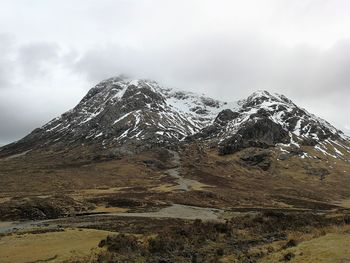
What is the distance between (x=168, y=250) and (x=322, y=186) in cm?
17353

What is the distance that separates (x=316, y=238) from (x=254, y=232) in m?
12.9

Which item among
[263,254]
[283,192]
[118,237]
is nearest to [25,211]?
[118,237]

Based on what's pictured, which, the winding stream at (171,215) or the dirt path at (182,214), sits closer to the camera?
the winding stream at (171,215)

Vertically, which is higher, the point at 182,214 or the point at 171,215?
the point at 171,215

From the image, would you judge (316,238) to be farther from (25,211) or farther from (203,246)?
(25,211)

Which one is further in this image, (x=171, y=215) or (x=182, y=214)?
(x=182, y=214)

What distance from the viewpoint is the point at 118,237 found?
44.8m

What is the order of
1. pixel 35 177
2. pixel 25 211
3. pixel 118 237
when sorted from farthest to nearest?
1. pixel 35 177
2. pixel 25 211
3. pixel 118 237

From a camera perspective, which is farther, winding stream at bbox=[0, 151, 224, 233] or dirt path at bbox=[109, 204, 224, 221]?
dirt path at bbox=[109, 204, 224, 221]

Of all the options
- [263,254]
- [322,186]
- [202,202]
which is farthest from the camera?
A: [322,186]

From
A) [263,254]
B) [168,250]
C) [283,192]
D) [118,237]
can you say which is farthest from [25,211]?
[283,192]

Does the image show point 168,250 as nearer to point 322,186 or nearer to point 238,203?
point 238,203

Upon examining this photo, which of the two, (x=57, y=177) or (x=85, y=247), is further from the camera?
(x=57, y=177)

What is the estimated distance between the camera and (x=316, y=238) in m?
38.3
